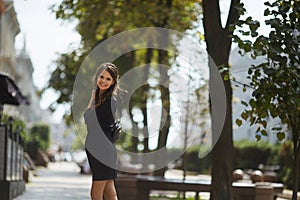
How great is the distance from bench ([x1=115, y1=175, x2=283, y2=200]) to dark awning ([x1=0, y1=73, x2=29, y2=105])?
3059 mm

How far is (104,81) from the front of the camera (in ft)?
28.2

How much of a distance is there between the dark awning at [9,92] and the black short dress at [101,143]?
807 cm

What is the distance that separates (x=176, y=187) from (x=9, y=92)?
4147 millimetres

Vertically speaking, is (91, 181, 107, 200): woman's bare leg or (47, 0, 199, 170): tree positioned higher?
(47, 0, 199, 170): tree

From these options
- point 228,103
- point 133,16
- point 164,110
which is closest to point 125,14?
point 133,16

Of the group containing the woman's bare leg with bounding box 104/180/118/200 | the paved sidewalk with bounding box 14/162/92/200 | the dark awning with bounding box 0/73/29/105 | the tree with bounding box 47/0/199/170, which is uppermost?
the tree with bounding box 47/0/199/170

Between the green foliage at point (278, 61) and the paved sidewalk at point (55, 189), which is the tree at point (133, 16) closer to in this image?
the paved sidewalk at point (55, 189)

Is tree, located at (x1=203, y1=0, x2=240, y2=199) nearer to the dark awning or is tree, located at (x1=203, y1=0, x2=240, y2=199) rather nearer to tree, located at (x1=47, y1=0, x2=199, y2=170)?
the dark awning

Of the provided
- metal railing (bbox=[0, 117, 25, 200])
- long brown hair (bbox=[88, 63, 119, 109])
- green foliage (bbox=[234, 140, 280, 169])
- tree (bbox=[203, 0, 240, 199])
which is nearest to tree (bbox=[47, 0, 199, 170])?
metal railing (bbox=[0, 117, 25, 200])

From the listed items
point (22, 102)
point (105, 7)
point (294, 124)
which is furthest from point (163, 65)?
point (294, 124)

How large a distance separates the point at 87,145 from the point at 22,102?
11709 millimetres

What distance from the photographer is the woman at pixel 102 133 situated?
8.40 meters

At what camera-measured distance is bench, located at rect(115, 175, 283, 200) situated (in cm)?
1527

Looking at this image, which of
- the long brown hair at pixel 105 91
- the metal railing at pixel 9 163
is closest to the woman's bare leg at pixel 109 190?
the long brown hair at pixel 105 91
